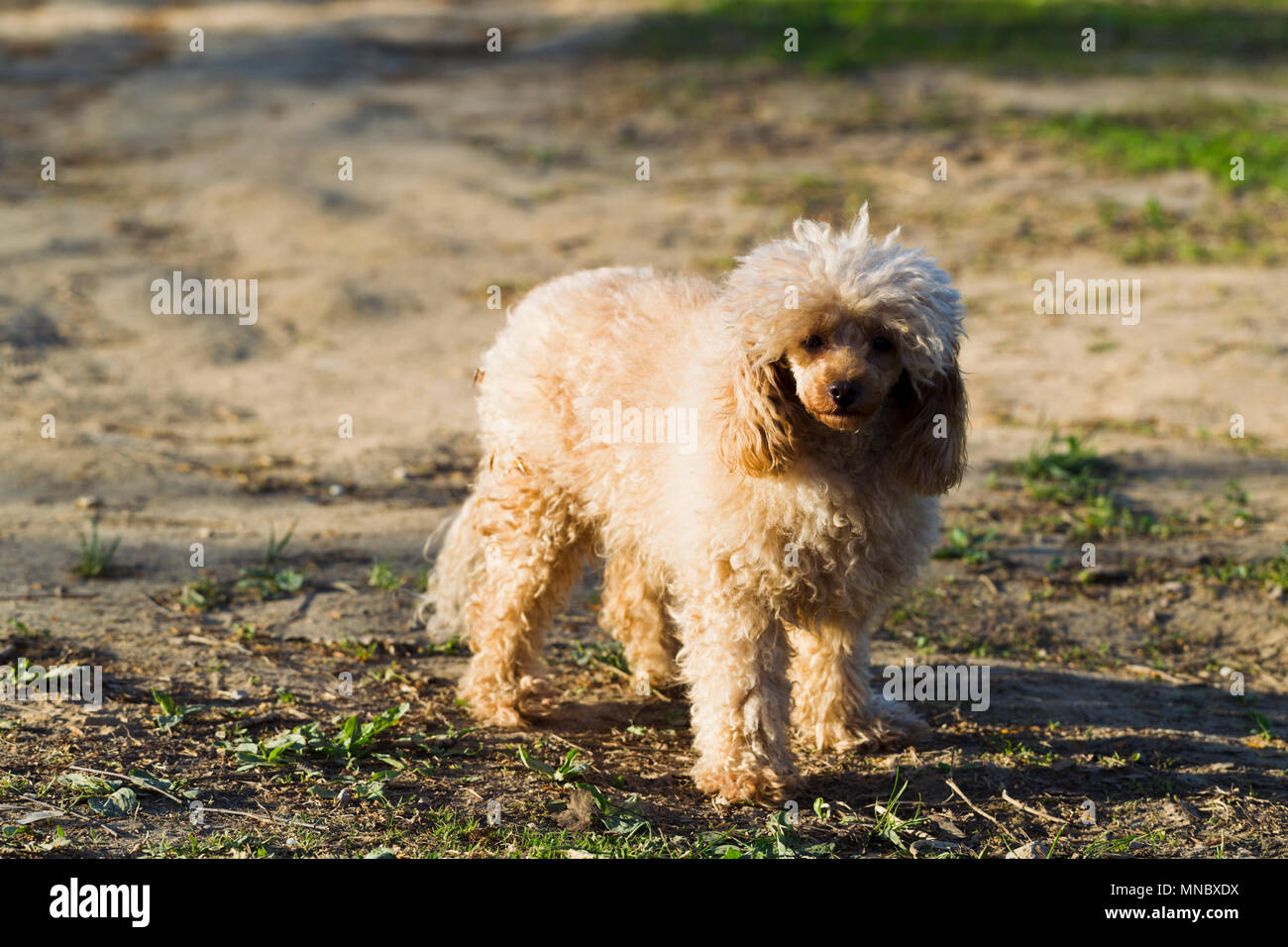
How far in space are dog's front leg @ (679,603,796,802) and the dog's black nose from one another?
0.84 m

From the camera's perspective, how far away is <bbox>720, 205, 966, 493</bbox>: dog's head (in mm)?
4109

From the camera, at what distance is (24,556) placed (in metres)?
6.00

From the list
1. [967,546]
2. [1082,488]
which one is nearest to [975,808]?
[967,546]

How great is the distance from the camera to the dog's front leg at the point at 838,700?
16.3ft

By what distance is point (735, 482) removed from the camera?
439 centimetres

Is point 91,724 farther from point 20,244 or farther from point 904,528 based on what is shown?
point 20,244

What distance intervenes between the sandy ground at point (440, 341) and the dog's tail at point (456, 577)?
153mm

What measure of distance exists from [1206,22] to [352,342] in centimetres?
1275
